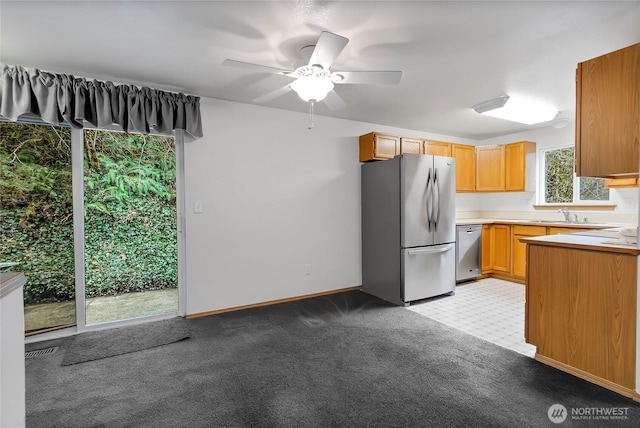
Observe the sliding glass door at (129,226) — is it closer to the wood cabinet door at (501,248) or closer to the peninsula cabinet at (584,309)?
the peninsula cabinet at (584,309)

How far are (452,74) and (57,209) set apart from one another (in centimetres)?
381

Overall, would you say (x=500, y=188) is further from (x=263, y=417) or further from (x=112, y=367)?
(x=112, y=367)

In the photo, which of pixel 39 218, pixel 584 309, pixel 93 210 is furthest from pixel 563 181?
pixel 39 218

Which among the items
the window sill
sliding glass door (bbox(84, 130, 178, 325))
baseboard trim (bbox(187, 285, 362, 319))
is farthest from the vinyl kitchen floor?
sliding glass door (bbox(84, 130, 178, 325))

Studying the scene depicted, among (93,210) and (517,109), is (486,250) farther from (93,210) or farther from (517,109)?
(93,210)

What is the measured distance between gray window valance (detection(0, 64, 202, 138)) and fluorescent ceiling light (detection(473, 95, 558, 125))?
3.21 meters

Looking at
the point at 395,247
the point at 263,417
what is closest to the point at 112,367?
the point at 263,417

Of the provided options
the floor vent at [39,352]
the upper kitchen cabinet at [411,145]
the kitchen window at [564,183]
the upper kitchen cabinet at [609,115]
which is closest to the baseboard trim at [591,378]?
the upper kitchen cabinet at [609,115]

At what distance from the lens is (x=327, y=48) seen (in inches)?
73.0

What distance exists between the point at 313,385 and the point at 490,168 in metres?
4.58

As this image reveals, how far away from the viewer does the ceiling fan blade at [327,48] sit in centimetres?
172

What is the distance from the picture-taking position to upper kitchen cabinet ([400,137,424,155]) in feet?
14.1

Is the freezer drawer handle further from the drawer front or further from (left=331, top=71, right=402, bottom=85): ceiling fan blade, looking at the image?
(left=331, top=71, right=402, bottom=85): ceiling fan blade

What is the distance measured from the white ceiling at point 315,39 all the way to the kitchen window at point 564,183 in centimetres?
196
